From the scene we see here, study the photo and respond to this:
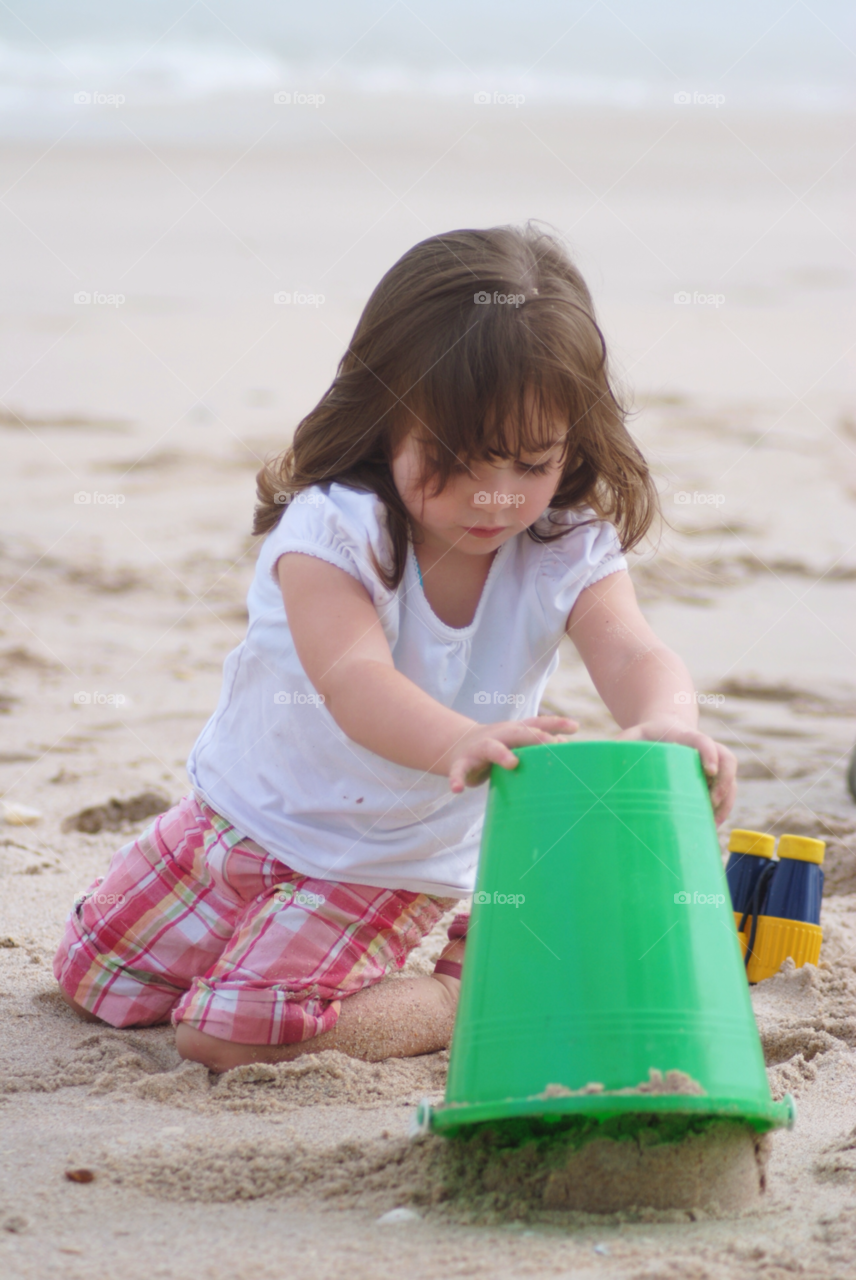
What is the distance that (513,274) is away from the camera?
1525 mm

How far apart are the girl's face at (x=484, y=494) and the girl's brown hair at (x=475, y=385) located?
2 cm

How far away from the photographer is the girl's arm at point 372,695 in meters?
1.23

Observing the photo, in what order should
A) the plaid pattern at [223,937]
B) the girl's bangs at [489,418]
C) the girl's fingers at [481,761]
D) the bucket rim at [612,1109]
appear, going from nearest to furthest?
1. the bucket rim at [612,1109]
2. the girl's fingers at [481,761]
3. the girl's bangs at [489,418]
4. the plaid pattern at [223,937]

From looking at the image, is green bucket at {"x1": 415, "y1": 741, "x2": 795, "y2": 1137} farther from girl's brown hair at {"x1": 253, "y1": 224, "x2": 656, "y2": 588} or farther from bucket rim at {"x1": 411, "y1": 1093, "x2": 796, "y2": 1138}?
girl's brown hair at {"x1": 253, "y1": 224, "x2": 656, "y2": 588}

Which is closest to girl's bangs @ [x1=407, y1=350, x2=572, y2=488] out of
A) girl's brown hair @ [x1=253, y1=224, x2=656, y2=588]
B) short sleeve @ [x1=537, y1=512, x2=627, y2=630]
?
girl's brown hair @ [x1=253, y1=224, x2=656, y2=588]

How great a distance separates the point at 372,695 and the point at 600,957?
0.43 metres

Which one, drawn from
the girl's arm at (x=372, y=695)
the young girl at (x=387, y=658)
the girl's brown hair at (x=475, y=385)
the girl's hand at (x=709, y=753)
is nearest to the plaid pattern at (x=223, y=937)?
the young girl at (x=387, y=658)

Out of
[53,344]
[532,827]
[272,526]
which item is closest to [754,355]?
[53,344]

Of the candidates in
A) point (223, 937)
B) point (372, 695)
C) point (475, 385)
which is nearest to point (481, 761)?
point (372, 695)

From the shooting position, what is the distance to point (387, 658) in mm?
1456

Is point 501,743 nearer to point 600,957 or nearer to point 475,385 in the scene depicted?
point 600,957

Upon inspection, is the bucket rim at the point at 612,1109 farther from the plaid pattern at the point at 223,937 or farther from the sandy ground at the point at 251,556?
the plaid pattern at the point at 223,937

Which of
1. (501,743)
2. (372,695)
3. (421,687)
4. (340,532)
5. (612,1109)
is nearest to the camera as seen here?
(612,1109)

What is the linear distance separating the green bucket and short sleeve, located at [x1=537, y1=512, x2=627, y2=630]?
0.47 metres
